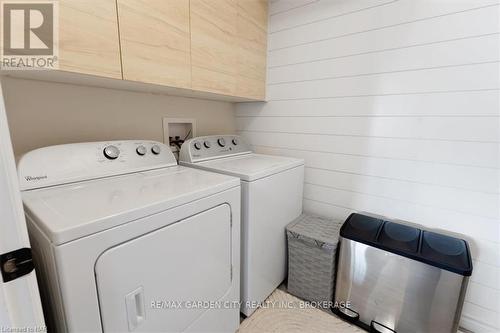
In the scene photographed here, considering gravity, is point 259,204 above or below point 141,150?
below

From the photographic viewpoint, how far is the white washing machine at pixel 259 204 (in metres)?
1.34

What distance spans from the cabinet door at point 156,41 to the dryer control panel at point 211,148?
465mm

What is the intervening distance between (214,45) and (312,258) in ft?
5.08

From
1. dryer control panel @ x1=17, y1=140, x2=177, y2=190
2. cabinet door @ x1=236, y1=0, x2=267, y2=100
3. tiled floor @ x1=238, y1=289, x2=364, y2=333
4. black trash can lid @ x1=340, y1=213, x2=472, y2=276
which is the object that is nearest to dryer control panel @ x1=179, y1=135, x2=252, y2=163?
dryer control panel @ x1=17, y1=140, x2=177, y2=190

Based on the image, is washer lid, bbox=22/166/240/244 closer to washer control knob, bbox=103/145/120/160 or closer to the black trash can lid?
washer control knob, bbox=103/145/120/160

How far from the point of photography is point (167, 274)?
0.90 metres

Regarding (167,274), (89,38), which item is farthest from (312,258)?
(89,38)

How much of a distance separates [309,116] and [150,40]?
1.25 meters

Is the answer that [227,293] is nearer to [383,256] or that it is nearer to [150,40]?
[383,256]

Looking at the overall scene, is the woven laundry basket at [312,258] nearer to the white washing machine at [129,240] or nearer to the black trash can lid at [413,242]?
the black trash can lid at [413,242]

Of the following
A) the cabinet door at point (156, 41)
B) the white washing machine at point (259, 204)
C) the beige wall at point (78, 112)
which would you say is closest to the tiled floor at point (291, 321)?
the white washing machine at point (259, 204)

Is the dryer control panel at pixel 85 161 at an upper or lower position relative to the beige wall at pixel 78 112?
lower

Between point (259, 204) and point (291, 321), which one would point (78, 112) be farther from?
point (291, 321)

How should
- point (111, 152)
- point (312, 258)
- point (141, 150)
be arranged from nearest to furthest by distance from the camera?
point (111, 152) → point (141, 150) → point (312, 258)
